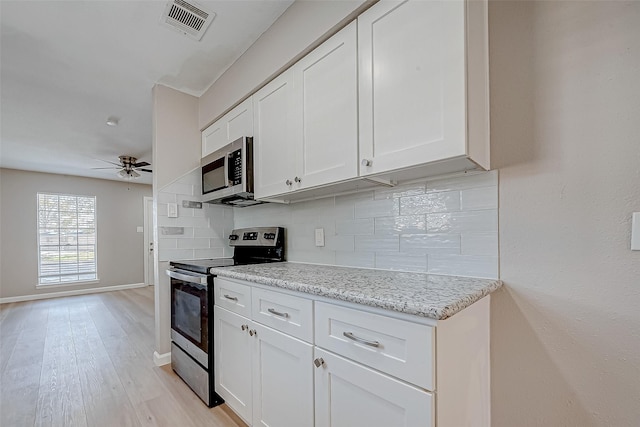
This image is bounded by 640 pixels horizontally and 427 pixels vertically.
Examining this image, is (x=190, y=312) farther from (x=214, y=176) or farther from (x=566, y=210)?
(x=566, y=210)

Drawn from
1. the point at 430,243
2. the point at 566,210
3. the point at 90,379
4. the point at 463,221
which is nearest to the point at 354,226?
the point at 430,243

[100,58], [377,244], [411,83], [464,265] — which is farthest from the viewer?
[100,58]

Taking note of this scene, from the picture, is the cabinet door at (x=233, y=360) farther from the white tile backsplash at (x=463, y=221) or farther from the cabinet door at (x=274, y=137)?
the white tile backsplash at (x=463, y=221)

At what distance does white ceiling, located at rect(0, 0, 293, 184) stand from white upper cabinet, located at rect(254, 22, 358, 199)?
0.48 metres

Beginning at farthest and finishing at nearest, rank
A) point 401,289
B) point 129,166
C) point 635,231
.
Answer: point 129,166
point 401,289
point 635,231

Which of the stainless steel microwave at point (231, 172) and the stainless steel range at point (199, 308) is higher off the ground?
the stainless steel microwave at point (231, 172)

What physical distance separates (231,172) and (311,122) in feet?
2.75

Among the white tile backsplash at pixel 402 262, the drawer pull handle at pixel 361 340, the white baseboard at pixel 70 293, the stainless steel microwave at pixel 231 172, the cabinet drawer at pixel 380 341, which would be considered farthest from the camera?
the white baseboard at pixel 70 293

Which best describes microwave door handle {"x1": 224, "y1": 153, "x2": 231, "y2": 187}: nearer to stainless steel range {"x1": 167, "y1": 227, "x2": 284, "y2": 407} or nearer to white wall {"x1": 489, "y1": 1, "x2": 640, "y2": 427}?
stainless steel range {"x1": 167, "y1": 227, "x2": 284, "y2": 407}

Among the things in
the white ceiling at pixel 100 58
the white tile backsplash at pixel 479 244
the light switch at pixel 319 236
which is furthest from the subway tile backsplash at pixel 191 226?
the white tile backsplash at pixel 479 244

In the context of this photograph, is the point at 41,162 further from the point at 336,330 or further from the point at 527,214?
the point at 527,214

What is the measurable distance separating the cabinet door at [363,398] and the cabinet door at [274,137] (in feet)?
3.36

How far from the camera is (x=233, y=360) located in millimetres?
1656

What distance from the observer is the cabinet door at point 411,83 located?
103 cm
